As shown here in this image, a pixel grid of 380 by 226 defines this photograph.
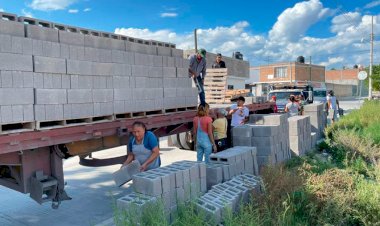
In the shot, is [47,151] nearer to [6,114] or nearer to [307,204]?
[6,114]

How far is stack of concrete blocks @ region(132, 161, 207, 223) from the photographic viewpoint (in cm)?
409

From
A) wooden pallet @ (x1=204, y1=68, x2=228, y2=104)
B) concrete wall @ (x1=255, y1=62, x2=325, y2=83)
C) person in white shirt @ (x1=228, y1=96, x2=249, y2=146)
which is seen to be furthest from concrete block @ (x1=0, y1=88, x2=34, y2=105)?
concrete wall @ (x1=255, y1=62, x2=325, y2=83)

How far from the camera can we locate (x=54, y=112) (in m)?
4.33

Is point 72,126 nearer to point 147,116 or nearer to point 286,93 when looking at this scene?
point 147,116

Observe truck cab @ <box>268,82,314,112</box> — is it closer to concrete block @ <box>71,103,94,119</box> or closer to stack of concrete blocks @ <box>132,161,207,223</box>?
stack of concrete blocks @ <box>132,161,207,223</box>

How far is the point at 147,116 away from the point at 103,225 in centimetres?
194

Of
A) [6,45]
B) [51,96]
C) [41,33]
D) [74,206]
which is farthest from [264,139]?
[6,45]

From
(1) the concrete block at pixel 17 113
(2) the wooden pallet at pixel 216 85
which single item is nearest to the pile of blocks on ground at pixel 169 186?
(1) the concrete block at pixel 17 113

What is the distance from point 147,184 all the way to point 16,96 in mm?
1769

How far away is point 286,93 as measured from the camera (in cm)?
1859

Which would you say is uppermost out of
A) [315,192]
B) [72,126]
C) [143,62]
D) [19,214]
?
[143,62]

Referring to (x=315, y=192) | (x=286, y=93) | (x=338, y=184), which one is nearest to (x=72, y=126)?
(x=315, y=192)

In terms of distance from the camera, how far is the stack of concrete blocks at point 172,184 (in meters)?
4.09

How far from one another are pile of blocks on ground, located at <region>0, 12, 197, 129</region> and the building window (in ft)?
189
